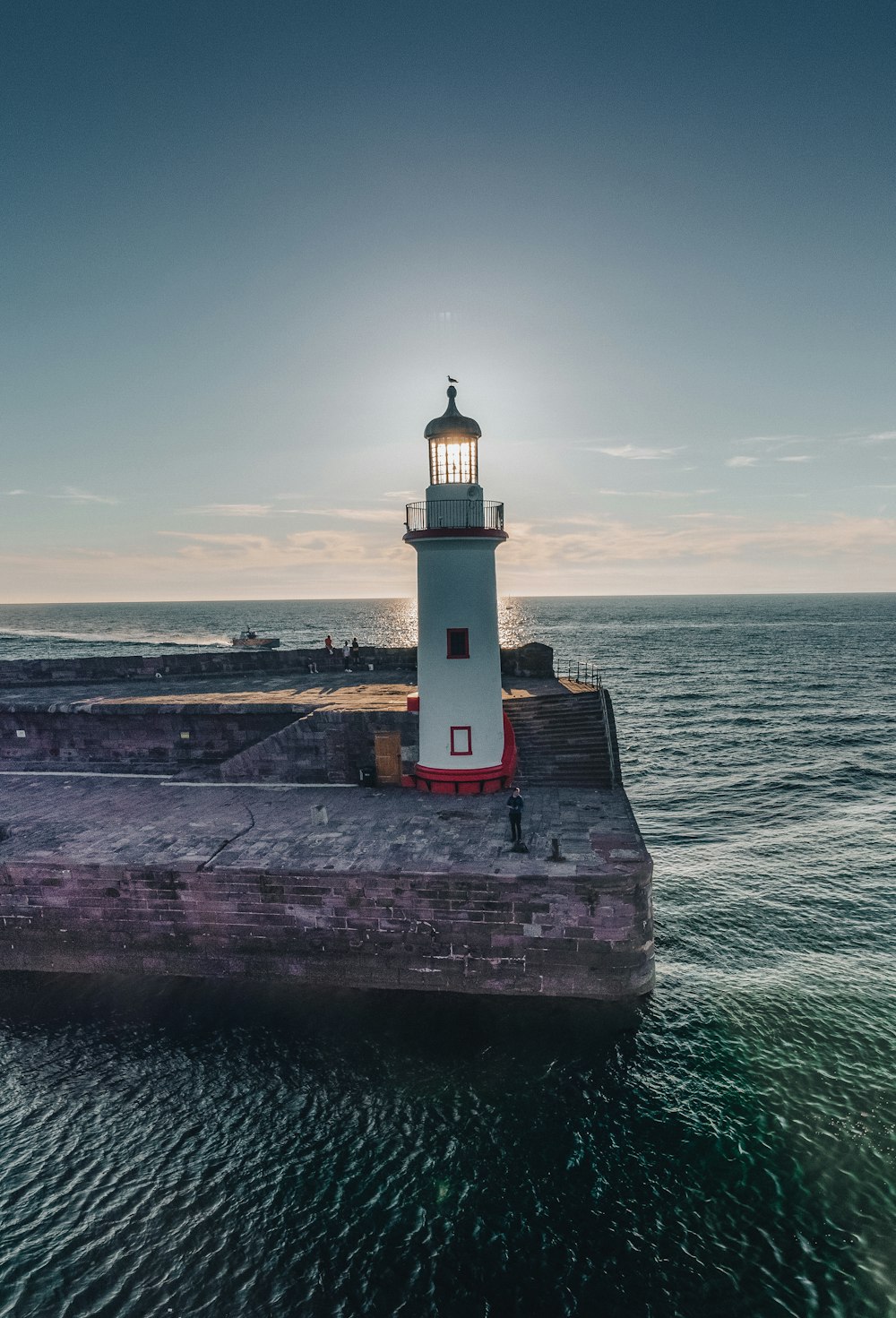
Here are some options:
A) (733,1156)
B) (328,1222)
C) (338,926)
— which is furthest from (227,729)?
(733,1156)

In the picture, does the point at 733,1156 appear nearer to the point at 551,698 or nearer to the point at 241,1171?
the point at 241,1171

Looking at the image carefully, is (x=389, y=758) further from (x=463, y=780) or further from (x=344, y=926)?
(x=344, y=926)

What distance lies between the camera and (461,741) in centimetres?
1566

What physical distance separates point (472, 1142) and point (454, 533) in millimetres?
11193

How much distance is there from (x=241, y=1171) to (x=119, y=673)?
22.7 meters

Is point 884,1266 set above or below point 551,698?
below

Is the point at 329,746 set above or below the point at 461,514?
below

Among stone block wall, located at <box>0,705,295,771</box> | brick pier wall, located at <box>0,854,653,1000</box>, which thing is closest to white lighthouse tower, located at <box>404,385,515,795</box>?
brick pier wall, located at <box>0,854,653,1000</box>

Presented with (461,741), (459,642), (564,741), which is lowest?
(564,741)

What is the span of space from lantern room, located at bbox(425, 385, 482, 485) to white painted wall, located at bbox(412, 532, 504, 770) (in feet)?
5.31

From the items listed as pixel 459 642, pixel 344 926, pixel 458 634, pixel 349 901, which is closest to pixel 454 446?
pixel 458 634

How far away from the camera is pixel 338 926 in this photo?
469 inches

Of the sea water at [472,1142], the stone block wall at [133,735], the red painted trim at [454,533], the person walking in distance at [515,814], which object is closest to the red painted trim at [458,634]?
the red painted trim at [454,533]

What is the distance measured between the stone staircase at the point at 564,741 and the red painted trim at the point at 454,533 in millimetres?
5710
